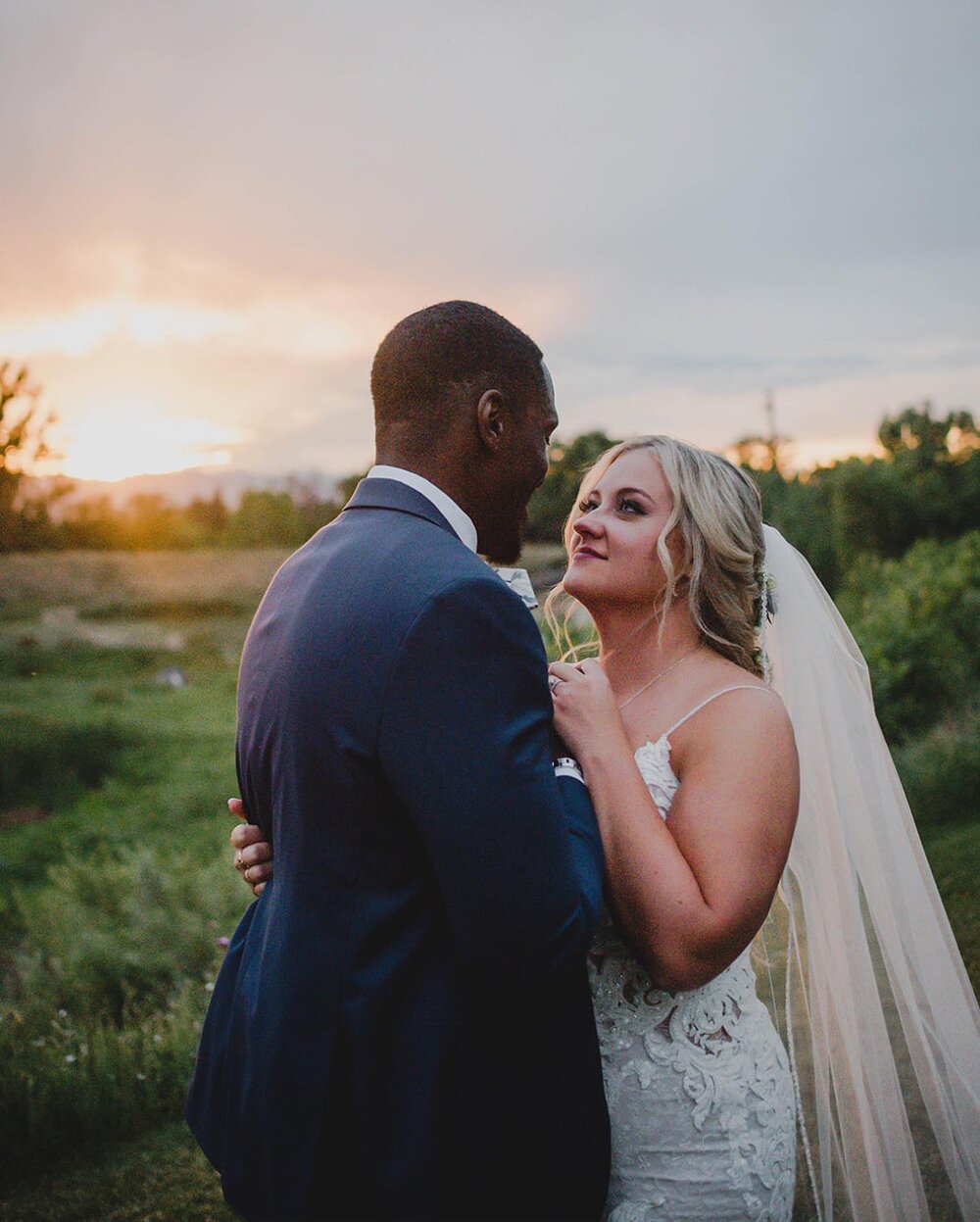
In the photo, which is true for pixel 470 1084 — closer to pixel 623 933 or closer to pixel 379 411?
pixel 623 933

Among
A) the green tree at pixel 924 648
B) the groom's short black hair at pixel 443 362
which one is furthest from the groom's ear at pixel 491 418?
the green tree at pixel 924 648

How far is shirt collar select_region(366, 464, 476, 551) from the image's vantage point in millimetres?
1924

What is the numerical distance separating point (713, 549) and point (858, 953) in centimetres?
120

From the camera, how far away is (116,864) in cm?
881

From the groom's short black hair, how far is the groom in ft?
0.83

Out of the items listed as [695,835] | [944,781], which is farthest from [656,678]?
[944,781]

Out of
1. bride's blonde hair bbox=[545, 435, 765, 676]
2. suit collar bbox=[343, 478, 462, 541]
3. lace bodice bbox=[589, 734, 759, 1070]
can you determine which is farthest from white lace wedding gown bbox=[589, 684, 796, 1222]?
suit collar bbox=[343, 478, 462, 541]

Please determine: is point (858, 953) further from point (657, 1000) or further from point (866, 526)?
point (866, 526)

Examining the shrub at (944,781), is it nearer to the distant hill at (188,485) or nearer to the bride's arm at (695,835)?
the bride's arm at (695,835)

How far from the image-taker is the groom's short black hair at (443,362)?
77.7 inches

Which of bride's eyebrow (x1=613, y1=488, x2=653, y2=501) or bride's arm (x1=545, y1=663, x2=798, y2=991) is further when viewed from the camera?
bride's eyebrow (x1=613, y1=488, x2=653, y2=501)

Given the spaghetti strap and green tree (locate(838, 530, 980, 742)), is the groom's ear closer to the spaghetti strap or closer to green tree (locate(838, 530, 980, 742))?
the spaghetti strap

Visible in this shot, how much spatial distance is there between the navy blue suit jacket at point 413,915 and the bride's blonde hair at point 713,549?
1.12 meters

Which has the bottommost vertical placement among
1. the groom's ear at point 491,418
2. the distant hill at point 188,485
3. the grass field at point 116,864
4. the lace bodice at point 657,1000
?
the grass field at point 116,864
